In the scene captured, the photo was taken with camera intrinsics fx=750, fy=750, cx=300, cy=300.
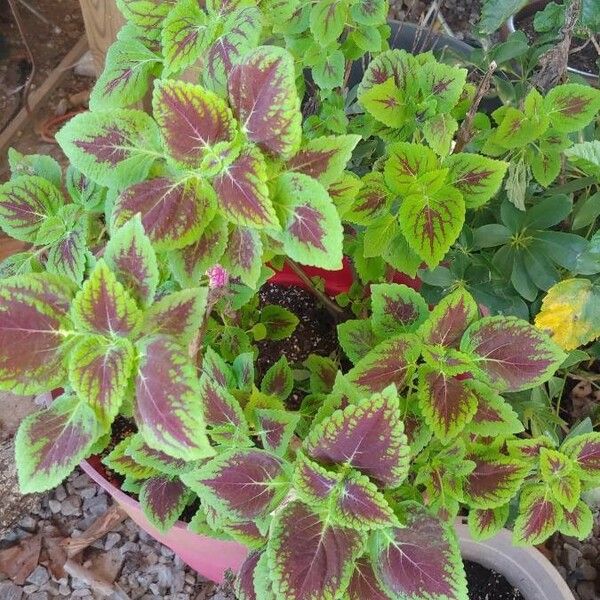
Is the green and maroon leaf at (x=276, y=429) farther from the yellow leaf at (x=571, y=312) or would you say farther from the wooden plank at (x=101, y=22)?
the wooden plank at (x=101, y=22)

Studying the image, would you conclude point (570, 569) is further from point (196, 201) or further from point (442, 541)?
point (196, 201)

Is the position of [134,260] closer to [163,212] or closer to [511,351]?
[163,212]

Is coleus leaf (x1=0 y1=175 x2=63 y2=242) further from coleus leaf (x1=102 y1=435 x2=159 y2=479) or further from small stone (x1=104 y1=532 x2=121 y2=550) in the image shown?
small stone (x1=104 y1=532 x2=121 y2=550)

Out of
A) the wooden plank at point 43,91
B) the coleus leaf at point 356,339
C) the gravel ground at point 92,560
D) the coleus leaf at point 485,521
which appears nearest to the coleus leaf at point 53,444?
the coleus leaf at point 356,339

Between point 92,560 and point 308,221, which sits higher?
point 308,221

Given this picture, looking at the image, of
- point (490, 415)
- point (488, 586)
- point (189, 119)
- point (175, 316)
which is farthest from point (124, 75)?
point (488, 586)

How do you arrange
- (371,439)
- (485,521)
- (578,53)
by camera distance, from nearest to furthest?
(371,439)
(485,521)
(578,53)

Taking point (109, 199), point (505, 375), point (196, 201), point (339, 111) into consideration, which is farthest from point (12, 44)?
point (505, 375)

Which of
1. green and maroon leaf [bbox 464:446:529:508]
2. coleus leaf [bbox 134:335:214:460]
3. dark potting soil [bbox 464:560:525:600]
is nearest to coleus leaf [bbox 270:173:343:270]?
coleus leaf [bbox 134:335:214:460]
